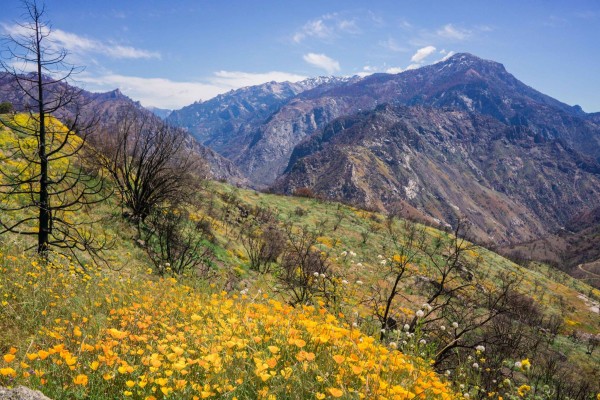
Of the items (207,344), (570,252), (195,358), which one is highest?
(207,344)

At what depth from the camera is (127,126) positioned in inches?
655

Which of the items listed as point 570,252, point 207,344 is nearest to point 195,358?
point 207,344

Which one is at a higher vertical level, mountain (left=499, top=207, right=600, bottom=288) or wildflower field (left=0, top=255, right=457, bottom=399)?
wildflower field (left=0, top=255, right=457, bottom=399)

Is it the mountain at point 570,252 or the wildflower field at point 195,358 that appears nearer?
the wildflower field at point 195,358

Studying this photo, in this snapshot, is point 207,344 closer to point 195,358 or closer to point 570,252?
point 195,358

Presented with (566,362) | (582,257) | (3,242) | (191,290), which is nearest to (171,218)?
(3,242)

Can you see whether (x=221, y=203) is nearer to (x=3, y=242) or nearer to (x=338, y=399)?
(x=3, y=242)

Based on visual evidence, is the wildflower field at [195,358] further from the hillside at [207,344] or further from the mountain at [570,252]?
the mountain at [570,252]

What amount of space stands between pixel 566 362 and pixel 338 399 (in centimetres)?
2163

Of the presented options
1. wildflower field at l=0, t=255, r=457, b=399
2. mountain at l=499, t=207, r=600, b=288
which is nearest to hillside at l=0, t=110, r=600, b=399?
wildflower field at l=0, t=255, r=457, b=399

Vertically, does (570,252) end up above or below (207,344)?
below

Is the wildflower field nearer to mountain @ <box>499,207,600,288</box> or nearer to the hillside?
the hillside

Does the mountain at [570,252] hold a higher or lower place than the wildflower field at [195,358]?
lower

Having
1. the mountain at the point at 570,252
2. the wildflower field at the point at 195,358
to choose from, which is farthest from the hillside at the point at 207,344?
the mountain at the point at 570,252
